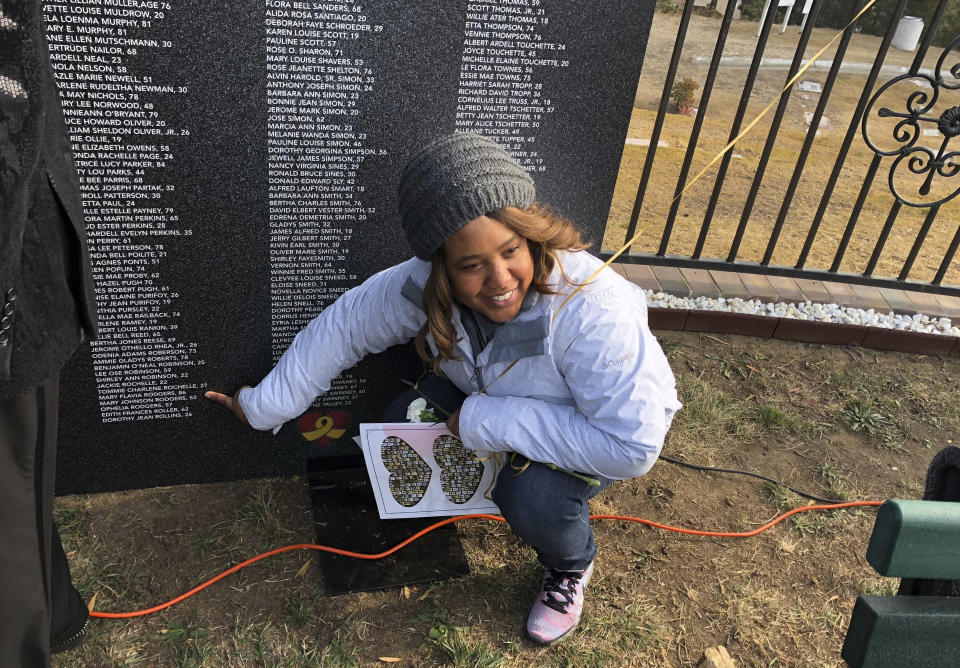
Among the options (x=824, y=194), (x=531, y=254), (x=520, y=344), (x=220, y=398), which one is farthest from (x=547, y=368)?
(x=824, y=194)

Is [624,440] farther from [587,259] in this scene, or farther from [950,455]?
[950,455]

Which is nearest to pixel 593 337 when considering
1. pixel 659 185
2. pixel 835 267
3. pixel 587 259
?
pixel 587 259

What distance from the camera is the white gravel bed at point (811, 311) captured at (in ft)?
12.9

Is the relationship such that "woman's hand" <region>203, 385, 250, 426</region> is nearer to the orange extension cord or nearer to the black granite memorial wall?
the black granite memorial wall

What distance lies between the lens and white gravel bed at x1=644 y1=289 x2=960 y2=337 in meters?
3.93

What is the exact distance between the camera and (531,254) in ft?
6.56

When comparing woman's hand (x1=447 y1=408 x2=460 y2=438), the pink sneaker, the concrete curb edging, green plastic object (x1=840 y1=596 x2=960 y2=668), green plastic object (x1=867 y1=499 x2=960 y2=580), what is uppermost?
green plastic object (x1=867 y1=499 x2=960 y2=580)

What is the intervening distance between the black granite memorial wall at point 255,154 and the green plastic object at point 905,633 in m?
1.74

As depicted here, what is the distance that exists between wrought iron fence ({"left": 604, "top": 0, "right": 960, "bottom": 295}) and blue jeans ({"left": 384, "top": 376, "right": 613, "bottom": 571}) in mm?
1274

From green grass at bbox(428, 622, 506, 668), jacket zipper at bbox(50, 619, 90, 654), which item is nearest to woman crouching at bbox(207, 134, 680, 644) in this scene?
green grass at bbox(428, 622, 506, 668)

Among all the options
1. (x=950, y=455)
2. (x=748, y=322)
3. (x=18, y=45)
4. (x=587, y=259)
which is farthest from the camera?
(x=748, y=322)

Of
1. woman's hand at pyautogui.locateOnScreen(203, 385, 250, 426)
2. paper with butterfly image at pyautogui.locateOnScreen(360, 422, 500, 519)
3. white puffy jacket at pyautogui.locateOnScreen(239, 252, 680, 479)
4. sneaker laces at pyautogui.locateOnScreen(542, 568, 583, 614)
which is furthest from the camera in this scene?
woman's hand at pyautogui.locateOnScreen(203, 385, 250, 426)

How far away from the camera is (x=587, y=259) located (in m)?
2.12

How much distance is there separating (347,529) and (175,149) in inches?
52.9
